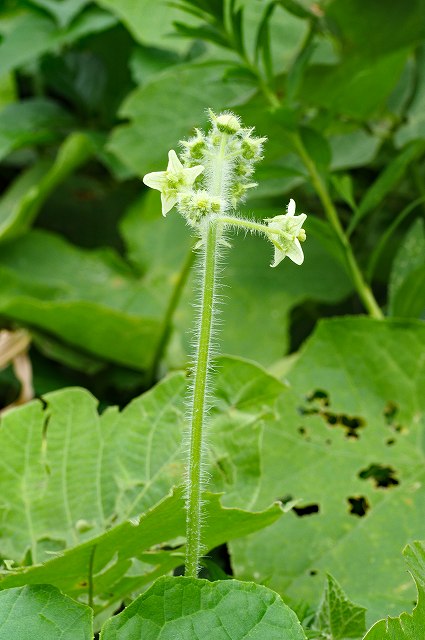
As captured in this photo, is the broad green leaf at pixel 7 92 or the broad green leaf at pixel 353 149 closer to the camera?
the broad green leaf at pixel 353 149

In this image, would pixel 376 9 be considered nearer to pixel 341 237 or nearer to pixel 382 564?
pixel 341 237

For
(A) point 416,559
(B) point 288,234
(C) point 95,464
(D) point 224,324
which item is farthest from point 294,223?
(D) point 224,324

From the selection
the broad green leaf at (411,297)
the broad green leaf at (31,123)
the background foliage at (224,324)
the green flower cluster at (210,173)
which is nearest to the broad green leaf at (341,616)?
the background foliage at (224,324)

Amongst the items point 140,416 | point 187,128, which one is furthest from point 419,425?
point 187,128

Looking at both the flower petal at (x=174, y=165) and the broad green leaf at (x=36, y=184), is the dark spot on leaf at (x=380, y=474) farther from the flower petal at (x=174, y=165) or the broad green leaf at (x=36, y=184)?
the broad green leaf at (x=36, y=184)

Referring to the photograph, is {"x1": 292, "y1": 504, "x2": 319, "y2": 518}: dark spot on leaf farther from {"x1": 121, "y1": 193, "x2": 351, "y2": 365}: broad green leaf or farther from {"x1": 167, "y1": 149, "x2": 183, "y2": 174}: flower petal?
{"x1": 167, "y1": 149, "x2": 183, "y2": 174}: flower petal

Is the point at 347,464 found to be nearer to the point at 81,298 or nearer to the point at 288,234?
the point at 288,234

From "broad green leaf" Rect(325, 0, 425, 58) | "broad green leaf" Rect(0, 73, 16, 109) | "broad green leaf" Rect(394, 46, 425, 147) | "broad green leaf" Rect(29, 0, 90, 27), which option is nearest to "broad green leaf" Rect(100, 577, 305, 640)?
"broad green leaf" Rect(394, 46, 425, 147)
